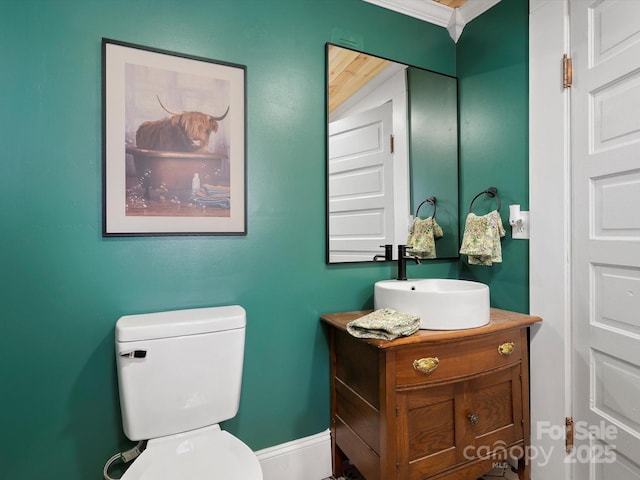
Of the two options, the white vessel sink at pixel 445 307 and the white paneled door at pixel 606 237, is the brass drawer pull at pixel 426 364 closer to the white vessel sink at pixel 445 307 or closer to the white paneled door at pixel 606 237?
the white vessel sink at pixel 445 307

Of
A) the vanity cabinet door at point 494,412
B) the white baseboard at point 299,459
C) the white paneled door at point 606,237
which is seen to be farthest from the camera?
the white baseboard at point 299,459

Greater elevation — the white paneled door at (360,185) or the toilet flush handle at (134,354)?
the white paneled door at (360,185)

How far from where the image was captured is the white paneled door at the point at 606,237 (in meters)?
1.14

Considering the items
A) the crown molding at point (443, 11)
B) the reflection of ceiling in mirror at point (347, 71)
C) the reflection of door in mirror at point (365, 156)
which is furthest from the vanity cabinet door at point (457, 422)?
the crown molding at point (443, 11)

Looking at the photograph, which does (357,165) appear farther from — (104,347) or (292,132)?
(104,347)

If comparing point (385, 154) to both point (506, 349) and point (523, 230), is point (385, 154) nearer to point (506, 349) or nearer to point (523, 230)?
point (523, 230)

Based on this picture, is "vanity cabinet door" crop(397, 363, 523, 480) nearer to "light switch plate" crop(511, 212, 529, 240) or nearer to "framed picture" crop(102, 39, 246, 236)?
"light switch plate" crop(511, 212, 529, 240)

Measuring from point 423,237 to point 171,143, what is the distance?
131 cm

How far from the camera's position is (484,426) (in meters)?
1.30

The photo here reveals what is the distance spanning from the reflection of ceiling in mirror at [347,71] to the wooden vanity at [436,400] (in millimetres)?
1060

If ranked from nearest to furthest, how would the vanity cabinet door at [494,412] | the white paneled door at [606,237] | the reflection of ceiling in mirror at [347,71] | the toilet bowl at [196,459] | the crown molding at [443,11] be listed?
the toilet bowl at [196,459], the white paneled door at [606,237], the vanity cabinet door at [494,412], the reflection of ceiling in mirror at [347,71], the crown molding at [443,11]

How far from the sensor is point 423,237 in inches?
69.2

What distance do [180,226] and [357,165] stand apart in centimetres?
86

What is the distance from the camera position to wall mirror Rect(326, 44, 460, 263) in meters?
1.55
